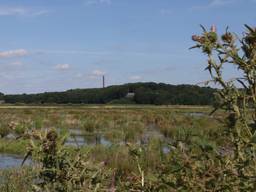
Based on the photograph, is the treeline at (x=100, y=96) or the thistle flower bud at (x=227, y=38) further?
the treeline at (x=100, y=96)

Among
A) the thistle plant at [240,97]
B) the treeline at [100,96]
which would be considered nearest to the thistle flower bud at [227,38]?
the thistle plant at [240,97]

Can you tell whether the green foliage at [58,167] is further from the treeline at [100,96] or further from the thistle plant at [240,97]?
the treeline at [100,96]

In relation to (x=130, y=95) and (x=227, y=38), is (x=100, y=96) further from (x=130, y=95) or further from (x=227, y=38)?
(x=227, y=38)

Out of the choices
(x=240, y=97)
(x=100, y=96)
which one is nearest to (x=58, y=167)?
(x=240, y=97)

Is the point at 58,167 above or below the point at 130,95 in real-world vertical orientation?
below

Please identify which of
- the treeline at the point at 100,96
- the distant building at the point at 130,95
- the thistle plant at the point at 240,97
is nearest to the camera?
the thistle plant at the point at 240,97

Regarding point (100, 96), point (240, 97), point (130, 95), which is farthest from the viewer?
point (100, 96)

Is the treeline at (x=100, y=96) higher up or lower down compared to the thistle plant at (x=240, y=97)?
higher up

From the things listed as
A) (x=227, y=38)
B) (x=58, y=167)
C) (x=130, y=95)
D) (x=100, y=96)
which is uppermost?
(x=130, y=95)

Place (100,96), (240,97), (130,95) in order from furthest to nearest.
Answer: (100,96)
(130,95)
(240,97)

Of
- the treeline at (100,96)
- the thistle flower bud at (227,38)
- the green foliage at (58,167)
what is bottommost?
the green foliage at (58,167)

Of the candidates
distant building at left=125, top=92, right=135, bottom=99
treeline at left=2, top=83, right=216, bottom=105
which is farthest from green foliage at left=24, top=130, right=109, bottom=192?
distant building at left=125, top=92, right=135, bottom=99

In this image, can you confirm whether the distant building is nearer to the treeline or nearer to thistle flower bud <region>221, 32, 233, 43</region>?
the treeline

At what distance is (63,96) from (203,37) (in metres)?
122
